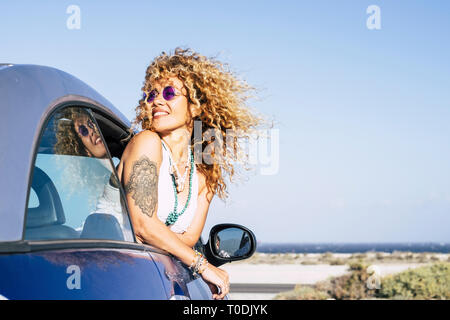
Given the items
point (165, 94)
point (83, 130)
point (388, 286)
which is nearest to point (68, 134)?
point (83, 130)

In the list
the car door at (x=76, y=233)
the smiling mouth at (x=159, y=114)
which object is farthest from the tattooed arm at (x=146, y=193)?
the smiling mouth at (x=159, y=114)

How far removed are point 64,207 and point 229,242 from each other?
1.48 metres

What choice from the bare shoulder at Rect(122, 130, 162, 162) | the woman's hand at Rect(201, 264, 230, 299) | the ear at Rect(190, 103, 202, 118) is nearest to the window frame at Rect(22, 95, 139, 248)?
the bare shoulder at Rect(122, 130, 162, 162)

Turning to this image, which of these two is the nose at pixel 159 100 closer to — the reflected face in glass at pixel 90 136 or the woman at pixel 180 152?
the woman at pixel 180 152

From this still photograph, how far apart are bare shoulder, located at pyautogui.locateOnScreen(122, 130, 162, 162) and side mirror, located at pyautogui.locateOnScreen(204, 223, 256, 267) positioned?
2.49 feet

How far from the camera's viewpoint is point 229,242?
3.46m

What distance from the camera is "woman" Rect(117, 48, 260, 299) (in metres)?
2.70

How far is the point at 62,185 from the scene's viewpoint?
206 centimetres

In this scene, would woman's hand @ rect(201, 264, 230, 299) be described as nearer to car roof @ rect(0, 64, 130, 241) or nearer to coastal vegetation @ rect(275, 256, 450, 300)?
car roof @ rect(0, 64, 130, 241)

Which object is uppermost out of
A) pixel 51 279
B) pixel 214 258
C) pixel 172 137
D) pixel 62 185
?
pixel 172 137

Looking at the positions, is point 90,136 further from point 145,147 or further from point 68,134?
point 145,147
